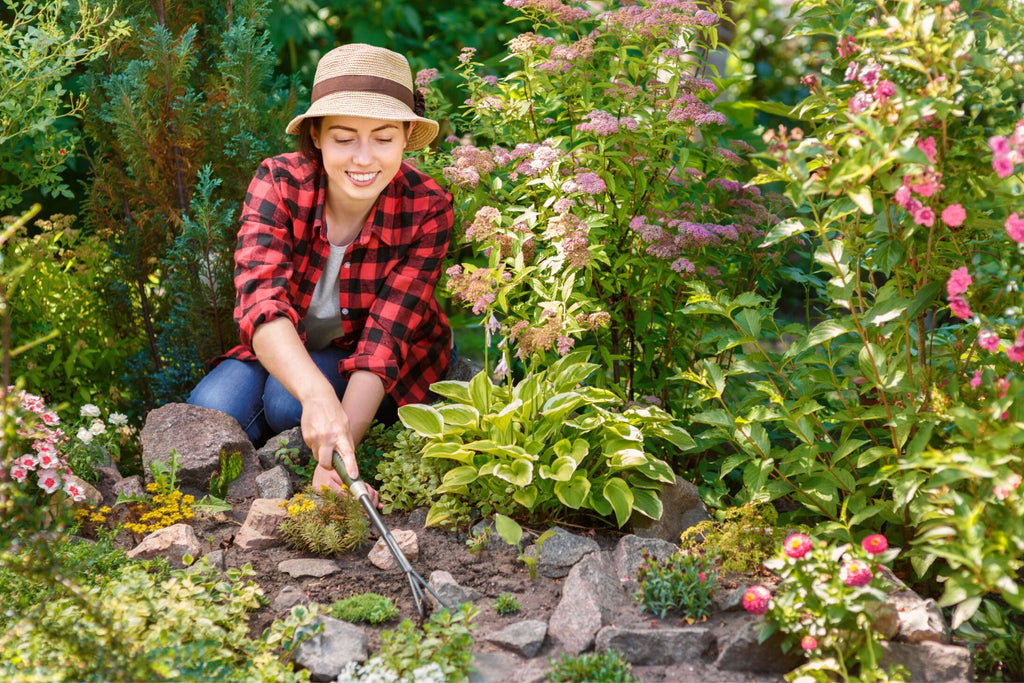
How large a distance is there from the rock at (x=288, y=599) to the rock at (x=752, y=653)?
1.02 m

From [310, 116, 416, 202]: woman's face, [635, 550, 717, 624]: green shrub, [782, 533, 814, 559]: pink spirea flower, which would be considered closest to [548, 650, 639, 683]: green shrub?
[635, 550, 717, 624]: green shrub

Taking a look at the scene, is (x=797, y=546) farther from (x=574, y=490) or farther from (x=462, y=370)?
(x=462, y=370)

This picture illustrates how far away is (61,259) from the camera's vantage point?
3.61 meters

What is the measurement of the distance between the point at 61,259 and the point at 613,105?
86.0 inches

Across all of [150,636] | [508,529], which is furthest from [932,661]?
[150,636]

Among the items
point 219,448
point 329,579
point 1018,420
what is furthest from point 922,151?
point 219,448

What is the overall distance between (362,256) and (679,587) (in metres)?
1.58

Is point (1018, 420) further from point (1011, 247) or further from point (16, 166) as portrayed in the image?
point (16, 166)

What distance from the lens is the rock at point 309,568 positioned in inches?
97.4

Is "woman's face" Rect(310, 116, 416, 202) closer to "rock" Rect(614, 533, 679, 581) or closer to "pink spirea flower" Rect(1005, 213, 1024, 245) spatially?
"rock" Rect(614, 533, 679, 581)

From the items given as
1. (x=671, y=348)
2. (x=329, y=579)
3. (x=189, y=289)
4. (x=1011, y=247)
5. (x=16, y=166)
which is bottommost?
(x=329, y=579)

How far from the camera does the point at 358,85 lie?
286cm

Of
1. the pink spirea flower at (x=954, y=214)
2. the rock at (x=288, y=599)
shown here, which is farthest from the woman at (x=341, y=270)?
the pink spirea flower at (x=954, y=214)

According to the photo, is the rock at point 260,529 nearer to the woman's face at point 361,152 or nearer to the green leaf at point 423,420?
the green leaf at point 423,420
